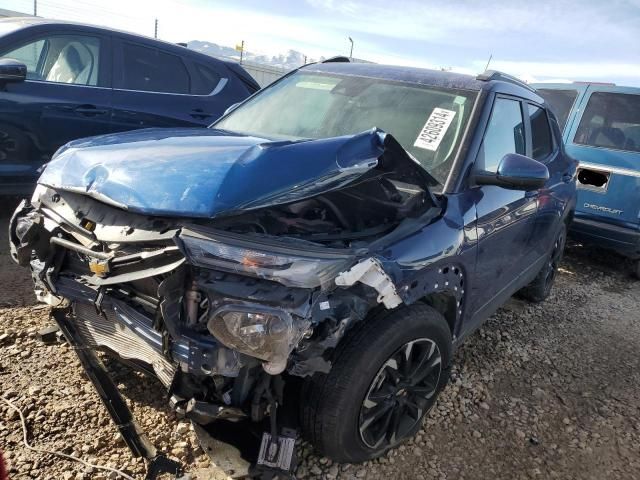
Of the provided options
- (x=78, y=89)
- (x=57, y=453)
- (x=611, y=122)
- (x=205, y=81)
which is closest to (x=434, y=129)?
(x=57, y=453)

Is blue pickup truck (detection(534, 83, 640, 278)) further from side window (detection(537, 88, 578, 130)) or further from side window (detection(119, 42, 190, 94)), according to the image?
side window (detection(119, 42, 190, 94))

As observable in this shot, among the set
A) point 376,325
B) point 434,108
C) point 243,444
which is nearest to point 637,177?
point 434,108

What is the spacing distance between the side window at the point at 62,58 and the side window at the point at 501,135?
3.74m

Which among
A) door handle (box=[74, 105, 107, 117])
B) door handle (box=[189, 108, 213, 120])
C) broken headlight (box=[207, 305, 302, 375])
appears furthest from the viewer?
door handle (box=[189, 108, 213, 120])

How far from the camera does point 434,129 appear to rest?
9.18 ft

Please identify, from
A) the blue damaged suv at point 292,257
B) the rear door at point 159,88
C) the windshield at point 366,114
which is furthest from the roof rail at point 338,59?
the rear door at point 159,88

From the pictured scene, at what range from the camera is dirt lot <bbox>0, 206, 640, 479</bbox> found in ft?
7.61

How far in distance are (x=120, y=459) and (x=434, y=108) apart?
237cm

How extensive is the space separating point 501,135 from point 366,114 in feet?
2.75

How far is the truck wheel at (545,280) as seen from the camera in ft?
14.9

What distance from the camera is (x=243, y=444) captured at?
208 centimetres

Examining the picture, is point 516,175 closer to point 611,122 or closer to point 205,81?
point 205,81

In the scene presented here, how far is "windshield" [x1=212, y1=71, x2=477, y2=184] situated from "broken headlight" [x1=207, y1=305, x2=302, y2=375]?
1.27 metres

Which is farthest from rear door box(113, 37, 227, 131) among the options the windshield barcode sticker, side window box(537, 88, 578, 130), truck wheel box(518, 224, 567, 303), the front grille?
A: side window box(537, 88, 578, 130)
